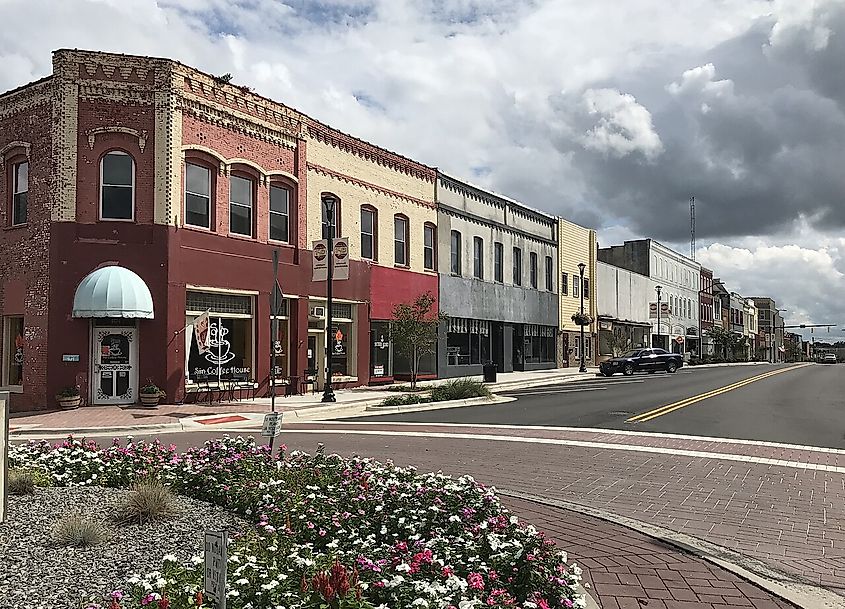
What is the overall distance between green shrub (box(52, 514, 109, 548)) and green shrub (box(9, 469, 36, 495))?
1.68m

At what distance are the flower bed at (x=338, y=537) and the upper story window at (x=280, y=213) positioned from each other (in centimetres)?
1715

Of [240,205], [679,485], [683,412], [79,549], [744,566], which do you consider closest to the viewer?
[79,549]

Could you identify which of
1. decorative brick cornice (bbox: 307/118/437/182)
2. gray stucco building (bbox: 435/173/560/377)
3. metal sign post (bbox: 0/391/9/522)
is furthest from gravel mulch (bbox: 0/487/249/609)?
gray stucco building (bbox: 435/173/560/377)

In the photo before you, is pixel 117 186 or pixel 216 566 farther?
pixel 117 186

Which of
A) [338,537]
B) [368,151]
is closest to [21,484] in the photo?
[338,537]

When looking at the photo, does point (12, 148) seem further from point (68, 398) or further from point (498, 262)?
point (498, 262)

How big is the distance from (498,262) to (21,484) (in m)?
35.5

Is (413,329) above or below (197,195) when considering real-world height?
below

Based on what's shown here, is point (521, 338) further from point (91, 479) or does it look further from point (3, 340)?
point (91, 479)

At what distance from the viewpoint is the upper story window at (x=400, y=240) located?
108 ft

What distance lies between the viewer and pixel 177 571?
478 cm

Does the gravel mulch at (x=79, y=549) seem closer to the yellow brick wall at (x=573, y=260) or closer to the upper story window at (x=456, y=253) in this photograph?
the upper story window at (x=456, y=253)

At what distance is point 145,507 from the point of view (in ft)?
21.0

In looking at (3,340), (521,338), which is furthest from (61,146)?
(521,338)
